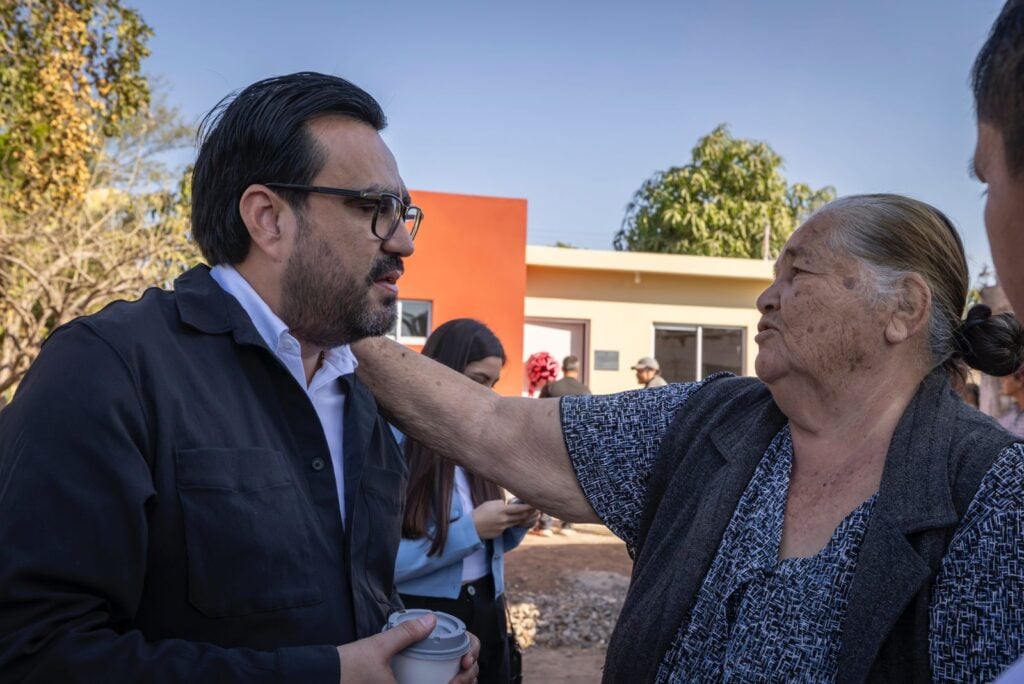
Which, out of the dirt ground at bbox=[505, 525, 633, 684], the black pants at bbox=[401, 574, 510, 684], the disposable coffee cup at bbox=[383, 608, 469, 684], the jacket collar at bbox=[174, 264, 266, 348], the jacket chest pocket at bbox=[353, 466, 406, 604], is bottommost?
the dirt ground at bbox=[505, 525, 633, 684]

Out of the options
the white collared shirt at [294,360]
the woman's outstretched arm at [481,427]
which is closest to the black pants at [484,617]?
the woman's outstretched arm at [481,427]

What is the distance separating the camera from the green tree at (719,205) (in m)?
26.9

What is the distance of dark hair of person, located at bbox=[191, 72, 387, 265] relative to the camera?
1.89m

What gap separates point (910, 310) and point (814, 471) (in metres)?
0.49

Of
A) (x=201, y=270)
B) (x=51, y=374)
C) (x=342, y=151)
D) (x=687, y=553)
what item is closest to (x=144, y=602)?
(x=51, y=374)

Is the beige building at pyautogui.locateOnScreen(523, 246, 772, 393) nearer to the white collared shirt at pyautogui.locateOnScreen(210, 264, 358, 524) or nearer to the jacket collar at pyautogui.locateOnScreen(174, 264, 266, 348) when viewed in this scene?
the white collared shirt at pyautogui.locateOnScreen(210, 264, 358, 524)

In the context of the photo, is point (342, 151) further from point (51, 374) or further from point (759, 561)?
point (759, 561)

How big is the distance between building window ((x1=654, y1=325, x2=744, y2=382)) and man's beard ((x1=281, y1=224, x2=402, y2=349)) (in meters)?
13.9

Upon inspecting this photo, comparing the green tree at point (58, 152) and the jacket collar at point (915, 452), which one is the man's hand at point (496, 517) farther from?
the green tree at point (58, 152)

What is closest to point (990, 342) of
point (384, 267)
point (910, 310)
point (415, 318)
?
point (910, 310)

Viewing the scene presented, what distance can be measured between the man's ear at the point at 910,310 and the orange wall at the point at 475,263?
1177 centimetres

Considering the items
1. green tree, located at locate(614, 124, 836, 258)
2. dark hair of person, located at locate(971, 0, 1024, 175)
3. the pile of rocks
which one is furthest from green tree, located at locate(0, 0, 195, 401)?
green tree, located at locate(614, 124, 836, 258)

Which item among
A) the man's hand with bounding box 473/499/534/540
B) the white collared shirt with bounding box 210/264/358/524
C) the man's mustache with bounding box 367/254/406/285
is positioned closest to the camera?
the white collared shirt with bounding box 210/264/358/524

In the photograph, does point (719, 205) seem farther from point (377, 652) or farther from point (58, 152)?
point (377, 652)
